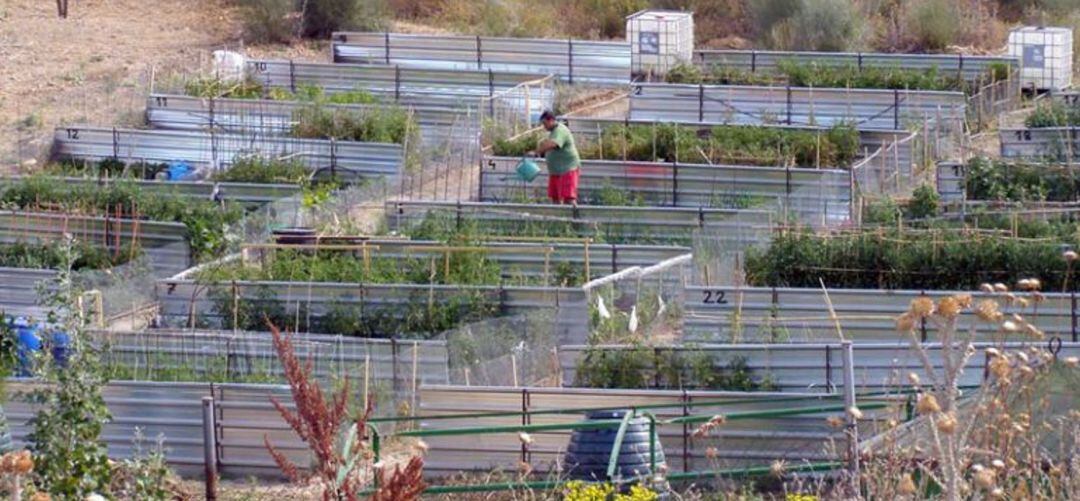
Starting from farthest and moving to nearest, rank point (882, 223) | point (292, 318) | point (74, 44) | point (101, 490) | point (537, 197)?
point (74, 44)
point (537, 197)
point (882, 223)
point (292, 318)
point (101, 490)

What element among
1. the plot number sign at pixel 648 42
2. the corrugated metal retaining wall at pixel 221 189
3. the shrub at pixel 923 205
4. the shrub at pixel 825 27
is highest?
the shrub at pixel 825 27

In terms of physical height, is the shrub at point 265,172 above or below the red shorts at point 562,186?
above

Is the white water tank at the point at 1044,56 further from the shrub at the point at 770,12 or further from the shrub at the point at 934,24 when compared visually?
the shrub at the point at 770,12

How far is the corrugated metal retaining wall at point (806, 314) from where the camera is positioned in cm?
1448

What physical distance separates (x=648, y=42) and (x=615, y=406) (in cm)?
1469

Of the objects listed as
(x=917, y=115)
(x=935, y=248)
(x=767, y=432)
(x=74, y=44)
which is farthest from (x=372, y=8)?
(x=767, y=432)

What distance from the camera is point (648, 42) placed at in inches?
1061

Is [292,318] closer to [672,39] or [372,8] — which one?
[672,39]

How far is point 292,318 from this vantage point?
15.8 meters

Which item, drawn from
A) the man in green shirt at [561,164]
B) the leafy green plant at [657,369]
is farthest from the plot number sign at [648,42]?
the leafy green plant at [657,369]

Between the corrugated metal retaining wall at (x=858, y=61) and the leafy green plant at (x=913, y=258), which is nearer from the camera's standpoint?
the leafy green plant at (x=913, y=258)

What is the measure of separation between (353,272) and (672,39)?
11.4 meters

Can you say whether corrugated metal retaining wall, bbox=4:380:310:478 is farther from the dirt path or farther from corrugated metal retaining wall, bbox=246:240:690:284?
the dirt path

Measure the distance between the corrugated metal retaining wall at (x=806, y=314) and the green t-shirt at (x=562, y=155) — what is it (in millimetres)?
4636
